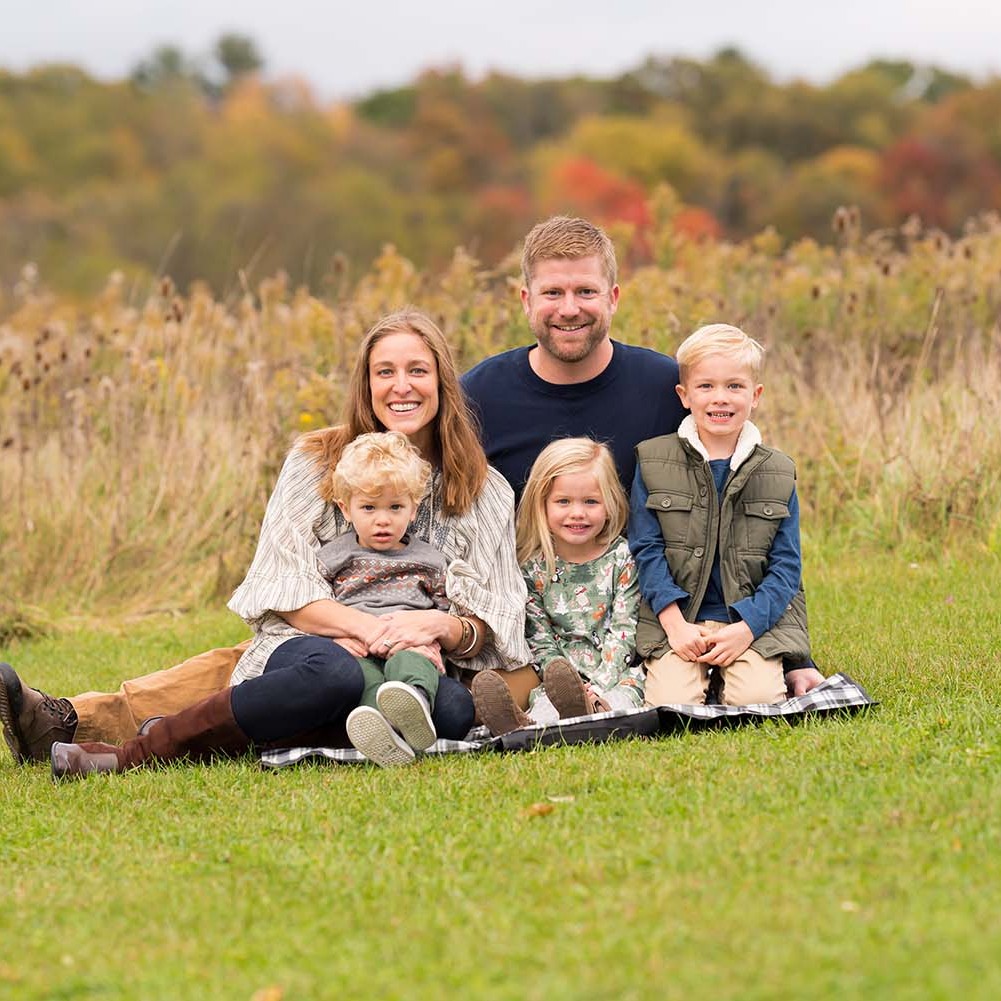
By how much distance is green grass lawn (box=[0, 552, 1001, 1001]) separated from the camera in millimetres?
2900

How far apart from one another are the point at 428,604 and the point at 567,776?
966mm

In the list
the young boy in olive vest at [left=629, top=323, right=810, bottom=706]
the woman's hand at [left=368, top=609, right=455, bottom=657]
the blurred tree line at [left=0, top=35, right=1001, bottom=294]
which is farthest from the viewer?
the blurred tree line at [left=0, top=35, right=1001, bottom=294]

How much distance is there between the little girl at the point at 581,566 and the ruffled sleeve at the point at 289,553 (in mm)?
720

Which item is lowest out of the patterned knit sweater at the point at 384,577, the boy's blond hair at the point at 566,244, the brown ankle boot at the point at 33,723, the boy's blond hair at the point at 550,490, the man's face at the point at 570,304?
the brown ankle boot at the point at 33,723

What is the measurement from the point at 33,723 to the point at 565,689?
165 centimetres

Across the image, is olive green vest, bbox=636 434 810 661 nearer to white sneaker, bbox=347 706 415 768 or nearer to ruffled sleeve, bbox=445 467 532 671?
ruffled sleeve, bbox=445 467 532 671

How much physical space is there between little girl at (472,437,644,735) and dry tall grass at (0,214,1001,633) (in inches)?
107

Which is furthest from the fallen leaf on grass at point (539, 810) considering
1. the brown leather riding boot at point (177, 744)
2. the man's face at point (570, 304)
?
the man's face at point (570, 304)

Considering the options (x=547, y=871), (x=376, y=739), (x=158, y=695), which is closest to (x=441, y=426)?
(x=376, y=739)

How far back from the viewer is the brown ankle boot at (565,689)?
4906 mm

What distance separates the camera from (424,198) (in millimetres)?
47531

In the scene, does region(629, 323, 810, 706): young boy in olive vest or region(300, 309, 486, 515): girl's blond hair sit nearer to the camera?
region(629, 323, 810, 706): young boy in olive vest

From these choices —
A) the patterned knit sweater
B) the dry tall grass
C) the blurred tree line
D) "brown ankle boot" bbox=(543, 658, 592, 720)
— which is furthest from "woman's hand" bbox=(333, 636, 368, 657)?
the blurred tree line

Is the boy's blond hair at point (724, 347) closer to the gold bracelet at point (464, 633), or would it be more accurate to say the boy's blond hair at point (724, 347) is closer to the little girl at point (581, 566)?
the little girl at point (581, 566)
